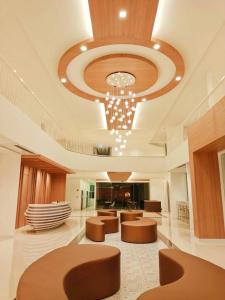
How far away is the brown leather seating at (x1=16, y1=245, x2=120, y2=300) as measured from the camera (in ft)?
7.18

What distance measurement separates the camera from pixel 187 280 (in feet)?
8.25

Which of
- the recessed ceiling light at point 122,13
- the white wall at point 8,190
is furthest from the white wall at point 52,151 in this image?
the recessed ceiling light at point 122,13

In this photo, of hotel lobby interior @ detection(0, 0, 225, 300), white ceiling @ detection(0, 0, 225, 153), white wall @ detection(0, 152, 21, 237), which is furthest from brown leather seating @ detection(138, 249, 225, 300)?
white wall @ detection(0, 152, 21, 237)

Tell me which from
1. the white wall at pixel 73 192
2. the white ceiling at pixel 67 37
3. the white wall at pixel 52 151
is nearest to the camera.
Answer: the white ceiling at pixel 67 37

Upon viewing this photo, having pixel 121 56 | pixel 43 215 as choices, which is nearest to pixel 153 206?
pixel 43 215

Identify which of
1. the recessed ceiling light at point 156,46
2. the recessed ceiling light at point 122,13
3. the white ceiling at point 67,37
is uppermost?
the white ceiling at point 67,37

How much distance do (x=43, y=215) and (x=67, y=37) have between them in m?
5.83

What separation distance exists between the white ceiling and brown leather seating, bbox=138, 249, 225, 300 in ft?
16.5

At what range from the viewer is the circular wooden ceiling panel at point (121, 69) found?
19.1 ft

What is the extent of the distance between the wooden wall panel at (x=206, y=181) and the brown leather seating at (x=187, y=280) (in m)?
3.30

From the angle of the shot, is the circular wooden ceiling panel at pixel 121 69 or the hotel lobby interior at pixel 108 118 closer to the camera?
the hotel lobby interior at pixel 108 118

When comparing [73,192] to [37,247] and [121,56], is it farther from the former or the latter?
[121,56]

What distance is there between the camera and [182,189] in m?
12.6

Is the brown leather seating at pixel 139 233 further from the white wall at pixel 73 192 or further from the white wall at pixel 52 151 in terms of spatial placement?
the white wall at pixel 73 192
